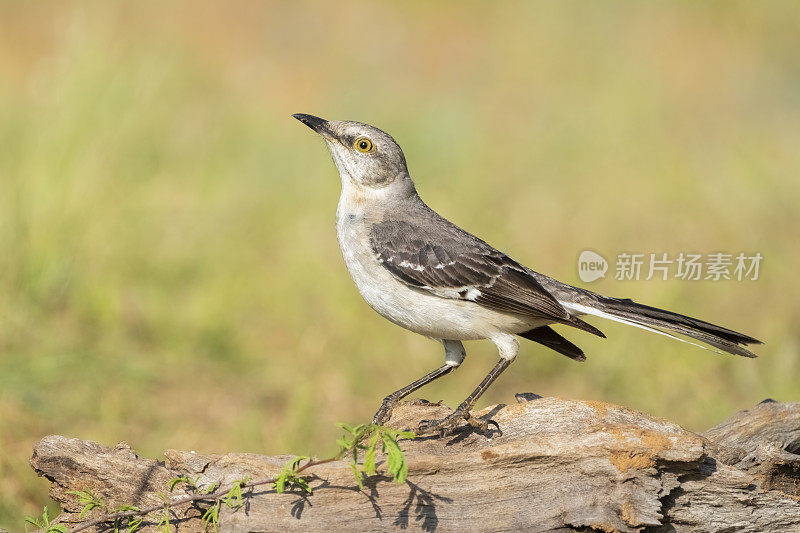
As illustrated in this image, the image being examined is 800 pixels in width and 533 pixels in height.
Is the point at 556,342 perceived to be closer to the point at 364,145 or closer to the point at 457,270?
the point at 457,270

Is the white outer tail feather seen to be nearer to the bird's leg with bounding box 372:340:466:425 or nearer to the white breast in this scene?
the white breast

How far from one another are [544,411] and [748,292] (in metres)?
6.36

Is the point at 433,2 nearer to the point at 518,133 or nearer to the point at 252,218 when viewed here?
the point at 518,133

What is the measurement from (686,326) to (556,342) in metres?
1.01

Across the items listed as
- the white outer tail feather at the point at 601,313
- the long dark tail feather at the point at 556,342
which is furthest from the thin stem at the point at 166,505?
the white outer tail feather at the point at 601,313

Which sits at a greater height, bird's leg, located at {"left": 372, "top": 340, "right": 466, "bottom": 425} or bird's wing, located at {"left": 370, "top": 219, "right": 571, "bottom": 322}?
bird's wing, located at {"left": 370, "top": 219, "right": 571, "bottom": 322}

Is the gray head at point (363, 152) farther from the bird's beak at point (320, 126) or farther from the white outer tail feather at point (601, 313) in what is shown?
the white outer tail feather at point (601, 313)

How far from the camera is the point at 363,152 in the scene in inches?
260

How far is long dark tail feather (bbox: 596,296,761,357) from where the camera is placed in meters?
5.83

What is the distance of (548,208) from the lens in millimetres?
13141

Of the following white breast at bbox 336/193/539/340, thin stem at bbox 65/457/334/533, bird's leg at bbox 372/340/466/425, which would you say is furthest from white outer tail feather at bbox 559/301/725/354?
thin stem at bbox 65/457/334/533

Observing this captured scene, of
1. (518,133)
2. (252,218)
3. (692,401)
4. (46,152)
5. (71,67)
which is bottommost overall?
(692,401)

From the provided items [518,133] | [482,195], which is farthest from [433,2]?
[482,195]

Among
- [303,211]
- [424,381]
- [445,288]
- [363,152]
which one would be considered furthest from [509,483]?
[303,211]
